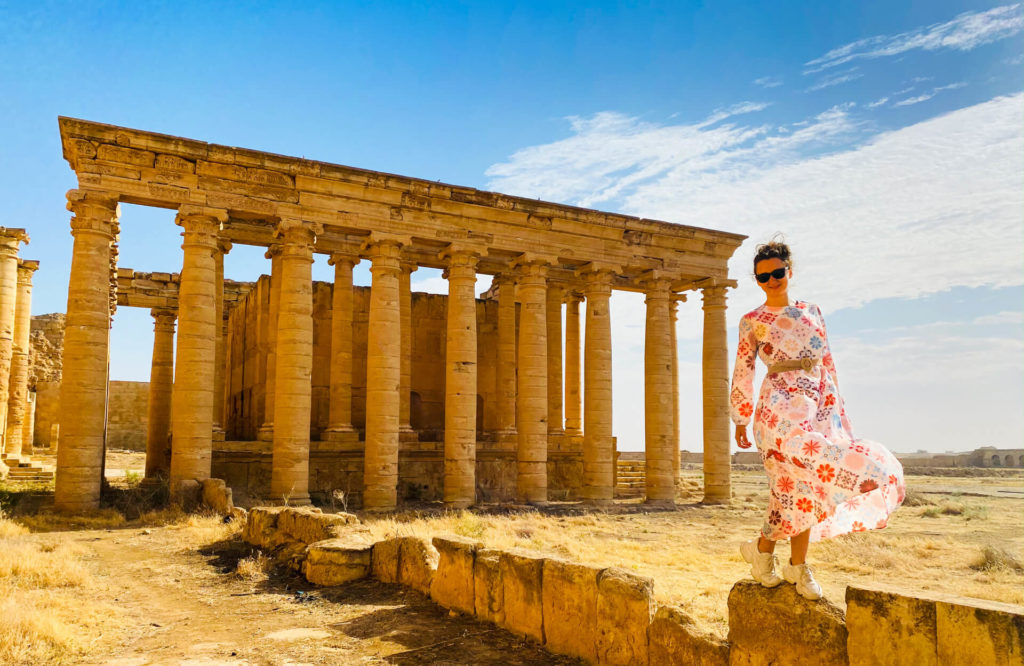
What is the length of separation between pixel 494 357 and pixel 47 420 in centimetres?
2314

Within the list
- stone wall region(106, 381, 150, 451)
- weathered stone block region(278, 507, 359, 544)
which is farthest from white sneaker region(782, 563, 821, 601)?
stone wall region(106, 381, 150, 451)

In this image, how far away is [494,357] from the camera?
2934cm

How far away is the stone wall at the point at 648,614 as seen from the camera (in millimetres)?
4258

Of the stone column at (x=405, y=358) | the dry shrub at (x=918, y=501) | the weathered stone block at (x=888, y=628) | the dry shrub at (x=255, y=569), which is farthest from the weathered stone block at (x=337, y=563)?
the dry shrub at (x=918, y=501)

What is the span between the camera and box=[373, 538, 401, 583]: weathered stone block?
998cm

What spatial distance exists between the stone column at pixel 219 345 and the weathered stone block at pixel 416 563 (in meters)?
12.9

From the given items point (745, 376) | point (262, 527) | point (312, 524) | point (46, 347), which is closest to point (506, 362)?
point (262, 527)

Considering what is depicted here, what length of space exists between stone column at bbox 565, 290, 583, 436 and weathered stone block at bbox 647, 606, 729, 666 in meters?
22.7

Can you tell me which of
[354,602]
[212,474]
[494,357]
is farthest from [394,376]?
[354,602]

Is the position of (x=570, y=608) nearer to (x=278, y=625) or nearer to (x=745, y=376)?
(x=745, y=376)

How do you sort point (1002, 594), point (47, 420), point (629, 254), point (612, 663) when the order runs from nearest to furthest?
1. point (612, 663)
2. point (1002, 594)
3. point (629, 254)
4. point (47, 420)

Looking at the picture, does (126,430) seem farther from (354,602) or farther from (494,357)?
(354,602)

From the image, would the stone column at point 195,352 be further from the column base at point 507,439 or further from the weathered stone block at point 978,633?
the weathered stone block at point 978,633

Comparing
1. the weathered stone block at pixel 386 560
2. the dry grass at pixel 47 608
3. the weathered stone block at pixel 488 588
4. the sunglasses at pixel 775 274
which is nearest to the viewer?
the sunglasses at pixel 775 274
